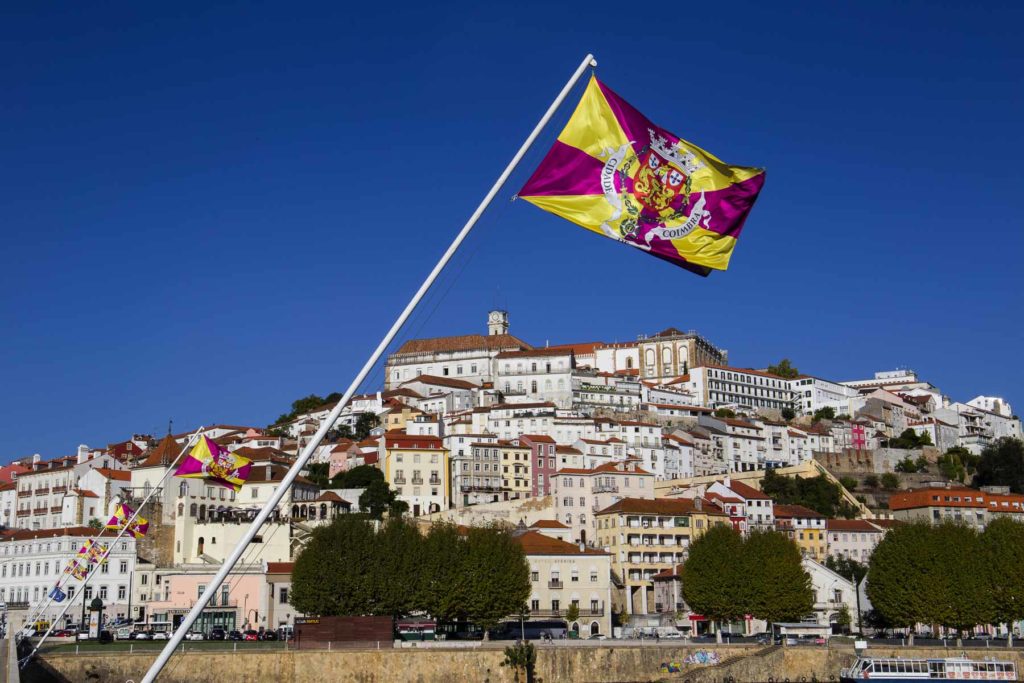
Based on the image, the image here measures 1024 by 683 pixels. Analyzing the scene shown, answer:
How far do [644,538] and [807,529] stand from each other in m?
14.9

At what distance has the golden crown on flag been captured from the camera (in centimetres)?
1438

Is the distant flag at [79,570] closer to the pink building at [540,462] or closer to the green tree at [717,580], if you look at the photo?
the green tree at [717,580]

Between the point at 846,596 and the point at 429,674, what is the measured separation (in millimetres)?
34798

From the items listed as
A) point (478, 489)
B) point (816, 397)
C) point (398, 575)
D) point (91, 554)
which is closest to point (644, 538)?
point (478, 489)

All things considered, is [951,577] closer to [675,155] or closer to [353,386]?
[675,155]

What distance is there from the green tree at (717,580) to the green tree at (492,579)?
29.5 feet

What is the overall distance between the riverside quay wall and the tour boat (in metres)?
1.98

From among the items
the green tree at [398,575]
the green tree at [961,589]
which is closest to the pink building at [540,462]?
the green tree at [398,575]

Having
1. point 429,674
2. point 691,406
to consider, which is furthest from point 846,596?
point 691,406

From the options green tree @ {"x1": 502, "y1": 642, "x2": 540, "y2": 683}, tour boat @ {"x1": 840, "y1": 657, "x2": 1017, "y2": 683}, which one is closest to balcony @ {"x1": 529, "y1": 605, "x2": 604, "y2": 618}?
green tree @ {"x1": 502, "y1": 642, "x2": 540, "y2": 683}

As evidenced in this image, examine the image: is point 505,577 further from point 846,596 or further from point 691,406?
point 691,406

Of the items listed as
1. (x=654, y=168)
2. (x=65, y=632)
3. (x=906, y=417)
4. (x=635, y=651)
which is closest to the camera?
(x=654, y=168)

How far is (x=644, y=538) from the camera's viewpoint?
73625mm

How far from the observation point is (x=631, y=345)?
144 m
